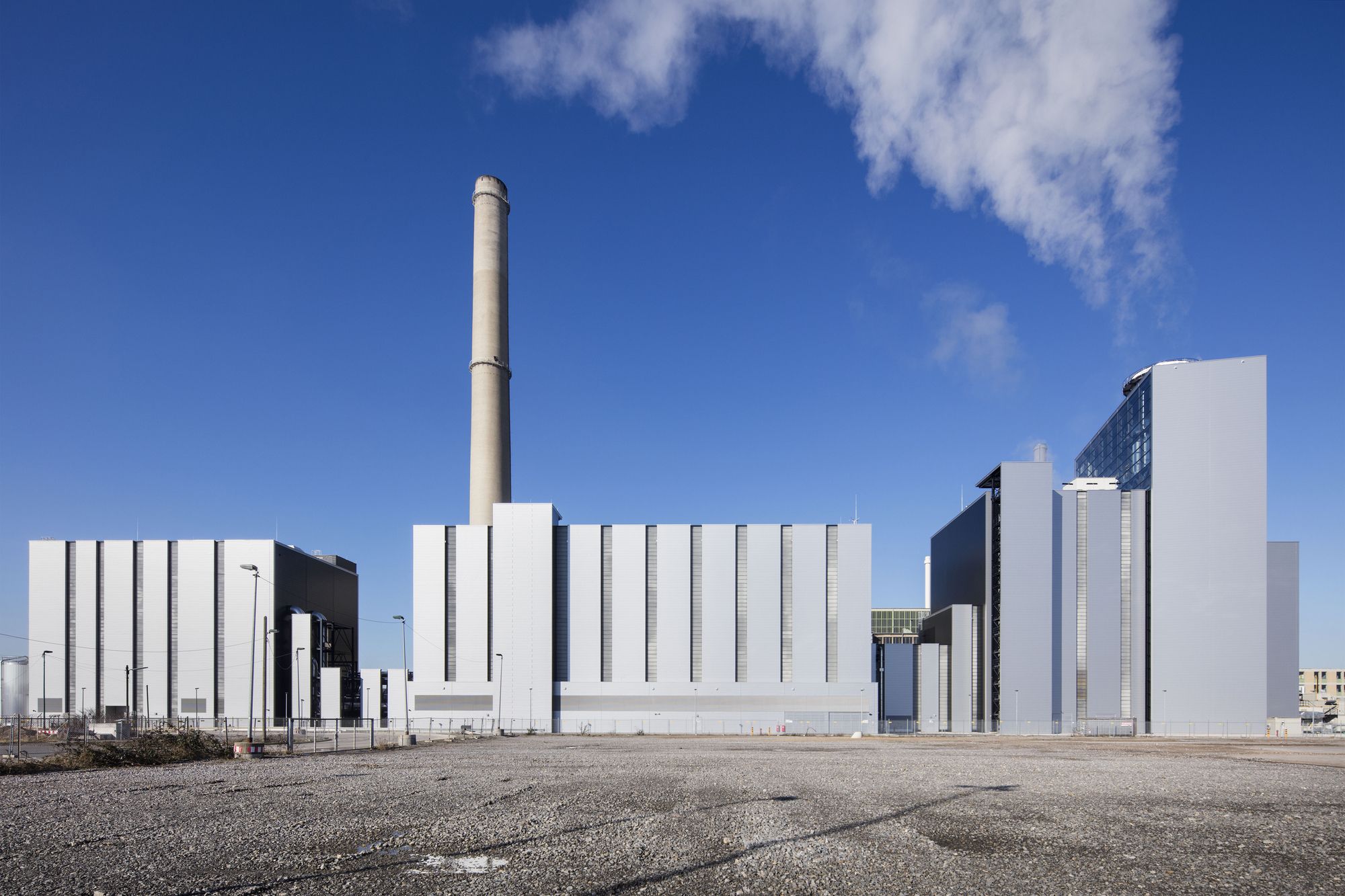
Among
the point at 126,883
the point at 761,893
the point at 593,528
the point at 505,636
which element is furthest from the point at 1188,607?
the point at 126,883

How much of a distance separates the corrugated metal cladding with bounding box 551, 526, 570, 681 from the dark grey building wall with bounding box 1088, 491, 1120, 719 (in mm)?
43359

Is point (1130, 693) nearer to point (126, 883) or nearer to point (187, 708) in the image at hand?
point (126, 883)

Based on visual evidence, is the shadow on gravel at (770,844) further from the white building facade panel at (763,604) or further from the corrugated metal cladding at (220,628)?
the corrugated metal cladding at (220,628)

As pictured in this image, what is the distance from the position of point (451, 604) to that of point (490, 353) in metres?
23.0

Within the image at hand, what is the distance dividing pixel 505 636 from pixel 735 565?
20520mm

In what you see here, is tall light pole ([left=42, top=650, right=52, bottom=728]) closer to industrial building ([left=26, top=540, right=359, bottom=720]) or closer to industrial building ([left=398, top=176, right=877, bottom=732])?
industrial building ([left=26, top=540, right=359, bottom=720])

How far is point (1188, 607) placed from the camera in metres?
65.1

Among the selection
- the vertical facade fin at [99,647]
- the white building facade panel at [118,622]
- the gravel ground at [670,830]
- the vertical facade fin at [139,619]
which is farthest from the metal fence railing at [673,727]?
the gravel ground at [670,830]

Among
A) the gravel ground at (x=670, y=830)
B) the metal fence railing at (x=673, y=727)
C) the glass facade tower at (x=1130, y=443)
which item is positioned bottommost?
the metal fence railing at (x=673, y=727)

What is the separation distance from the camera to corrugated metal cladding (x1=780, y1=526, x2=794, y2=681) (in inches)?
2687

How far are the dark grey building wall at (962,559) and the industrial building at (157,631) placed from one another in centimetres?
5900

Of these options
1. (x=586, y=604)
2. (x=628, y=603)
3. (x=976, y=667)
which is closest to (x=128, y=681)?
(x=586, y=604)

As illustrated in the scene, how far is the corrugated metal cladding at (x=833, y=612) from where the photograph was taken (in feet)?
225

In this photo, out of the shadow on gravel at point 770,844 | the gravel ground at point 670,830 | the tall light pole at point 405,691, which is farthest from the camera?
the tall light pole at point 405,691
